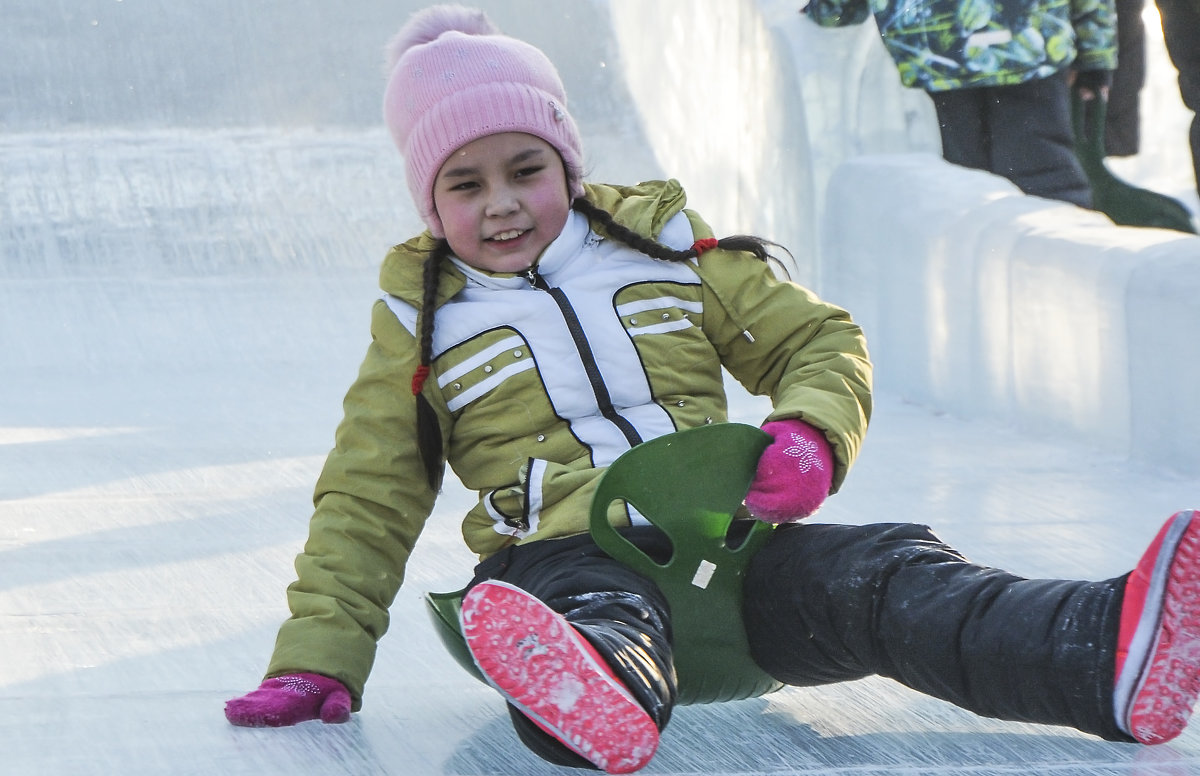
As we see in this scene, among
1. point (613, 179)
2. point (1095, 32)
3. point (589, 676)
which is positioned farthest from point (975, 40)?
point (589, 676)

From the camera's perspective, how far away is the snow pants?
3.63 feet

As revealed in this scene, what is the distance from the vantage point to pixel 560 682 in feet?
3.50

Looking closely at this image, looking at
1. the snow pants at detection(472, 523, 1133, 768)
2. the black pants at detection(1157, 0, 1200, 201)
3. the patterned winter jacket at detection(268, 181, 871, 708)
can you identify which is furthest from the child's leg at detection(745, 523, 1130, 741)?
the black pants at detection(1157, 0, 1200, 201)

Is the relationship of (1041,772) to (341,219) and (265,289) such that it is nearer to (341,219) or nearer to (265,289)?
(265,289)

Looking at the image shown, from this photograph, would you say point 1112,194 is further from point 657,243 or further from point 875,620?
point 875,620

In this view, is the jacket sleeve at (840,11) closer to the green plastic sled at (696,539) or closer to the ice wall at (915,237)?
the ice wall at (915,237)

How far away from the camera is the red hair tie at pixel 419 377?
1454 millimetres

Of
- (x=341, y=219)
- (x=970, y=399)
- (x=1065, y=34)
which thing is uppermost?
(x=1065, y=34)

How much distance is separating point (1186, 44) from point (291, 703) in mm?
2955

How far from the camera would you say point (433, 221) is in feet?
5.10

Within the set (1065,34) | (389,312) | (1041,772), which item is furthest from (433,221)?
(1065,34)

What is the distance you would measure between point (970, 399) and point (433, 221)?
5.62 feet

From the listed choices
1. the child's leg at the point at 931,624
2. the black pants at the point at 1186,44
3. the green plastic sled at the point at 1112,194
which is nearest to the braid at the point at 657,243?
the child's leg at the point at 931,624

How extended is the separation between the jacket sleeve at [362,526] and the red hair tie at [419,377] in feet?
0.05
